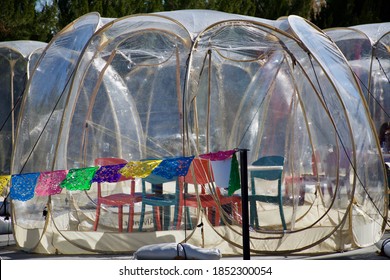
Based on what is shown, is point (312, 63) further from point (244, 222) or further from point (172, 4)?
point (172, 4)

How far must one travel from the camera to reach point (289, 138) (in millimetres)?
11172

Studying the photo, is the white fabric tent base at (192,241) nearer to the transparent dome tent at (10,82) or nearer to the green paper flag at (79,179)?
the green paper flag at (79,179)

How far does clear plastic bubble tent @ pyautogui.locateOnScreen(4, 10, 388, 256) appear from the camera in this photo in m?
9.32

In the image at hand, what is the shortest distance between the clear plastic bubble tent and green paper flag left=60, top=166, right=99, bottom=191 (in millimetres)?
39

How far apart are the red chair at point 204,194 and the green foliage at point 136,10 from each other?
1100 centimetres

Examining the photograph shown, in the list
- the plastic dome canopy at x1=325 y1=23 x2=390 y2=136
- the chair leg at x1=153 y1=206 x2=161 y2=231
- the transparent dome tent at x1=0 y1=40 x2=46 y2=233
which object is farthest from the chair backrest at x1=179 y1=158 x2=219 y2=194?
the transparent dome tent at x1=0 y1=40 x2=46 y2=233

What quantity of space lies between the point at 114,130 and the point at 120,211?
166 centimetres

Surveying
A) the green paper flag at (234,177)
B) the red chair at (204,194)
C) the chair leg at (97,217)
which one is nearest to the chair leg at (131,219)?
the chair leg at (97,217)

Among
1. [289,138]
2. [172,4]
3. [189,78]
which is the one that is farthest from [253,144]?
[172,4]

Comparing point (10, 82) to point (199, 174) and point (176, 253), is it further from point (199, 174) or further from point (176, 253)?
point (176, 253)

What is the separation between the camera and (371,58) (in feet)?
48.2

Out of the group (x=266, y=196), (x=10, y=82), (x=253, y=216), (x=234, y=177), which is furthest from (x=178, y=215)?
(x=10, y=82)

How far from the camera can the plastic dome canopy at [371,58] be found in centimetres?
1462
